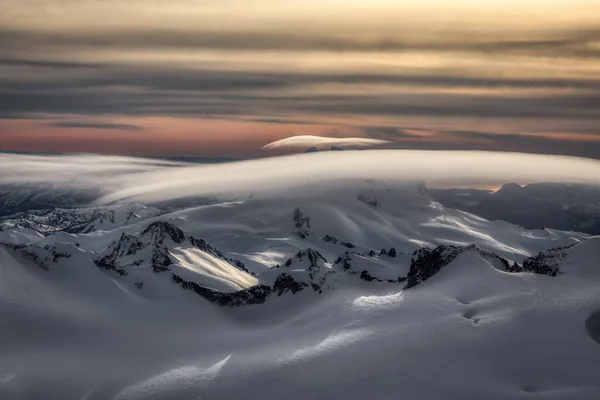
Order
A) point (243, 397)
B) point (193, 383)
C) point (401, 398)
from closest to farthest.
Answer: point (401, 398) → point (243, 397) → point (193, 383)

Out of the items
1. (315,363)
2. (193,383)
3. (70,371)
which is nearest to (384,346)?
(315,363)

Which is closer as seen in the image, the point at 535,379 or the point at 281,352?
the point at 535,379

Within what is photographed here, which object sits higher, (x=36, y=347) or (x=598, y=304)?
(x=598, y=304)

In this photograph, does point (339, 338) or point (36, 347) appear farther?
point (36, 347)

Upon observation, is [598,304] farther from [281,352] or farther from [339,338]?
[281,352]

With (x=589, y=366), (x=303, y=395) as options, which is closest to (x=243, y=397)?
(x=303, y=395)

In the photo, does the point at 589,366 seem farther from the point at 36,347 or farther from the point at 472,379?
the point at 36,347

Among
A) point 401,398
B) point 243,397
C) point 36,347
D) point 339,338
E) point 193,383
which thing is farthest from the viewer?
point 36,347

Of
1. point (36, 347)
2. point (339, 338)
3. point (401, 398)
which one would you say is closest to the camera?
point (401, 398)

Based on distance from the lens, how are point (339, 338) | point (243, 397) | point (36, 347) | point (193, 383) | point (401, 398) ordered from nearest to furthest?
Answer: point (401, 398) < point (243, 397) < point (193, 383) < point (339, 338) < point (36, 347)
